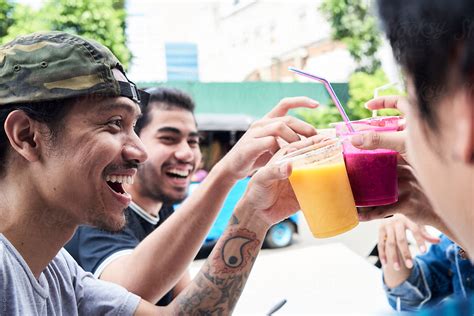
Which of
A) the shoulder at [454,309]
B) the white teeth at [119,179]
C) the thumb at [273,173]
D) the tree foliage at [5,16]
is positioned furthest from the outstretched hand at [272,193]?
the tree foliage at [5,16]

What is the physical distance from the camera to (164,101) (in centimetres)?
256

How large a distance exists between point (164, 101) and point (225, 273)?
4.25 ft

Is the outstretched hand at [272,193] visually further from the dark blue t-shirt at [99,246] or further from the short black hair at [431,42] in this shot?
the short black hair at [431,42]

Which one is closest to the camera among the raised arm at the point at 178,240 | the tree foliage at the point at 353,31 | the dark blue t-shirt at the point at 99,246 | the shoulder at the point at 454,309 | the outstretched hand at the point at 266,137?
the shoulder at the point at 454,309

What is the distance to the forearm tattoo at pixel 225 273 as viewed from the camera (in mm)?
1489

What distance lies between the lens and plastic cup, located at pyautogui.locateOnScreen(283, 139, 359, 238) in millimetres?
1225

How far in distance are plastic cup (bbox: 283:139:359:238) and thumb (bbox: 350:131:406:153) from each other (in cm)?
8

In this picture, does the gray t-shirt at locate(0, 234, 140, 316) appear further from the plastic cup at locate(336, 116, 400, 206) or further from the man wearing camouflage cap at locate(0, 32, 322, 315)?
the plastic cup at locate(336, 116, 400, 206)

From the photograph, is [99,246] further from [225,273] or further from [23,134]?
[23,134]

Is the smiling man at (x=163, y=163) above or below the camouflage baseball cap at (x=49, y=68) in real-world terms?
below

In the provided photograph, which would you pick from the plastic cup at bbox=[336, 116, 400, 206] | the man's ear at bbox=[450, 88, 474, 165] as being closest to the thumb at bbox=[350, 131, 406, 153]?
the plastic cup at bbox=[336, 116, 400, 206]

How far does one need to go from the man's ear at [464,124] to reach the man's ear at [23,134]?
38.7 inches

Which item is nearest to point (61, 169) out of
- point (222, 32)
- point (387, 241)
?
point (387, 241)

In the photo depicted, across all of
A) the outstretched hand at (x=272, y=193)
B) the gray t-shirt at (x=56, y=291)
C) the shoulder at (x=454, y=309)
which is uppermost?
the shoulder at (x=454, y=309)
